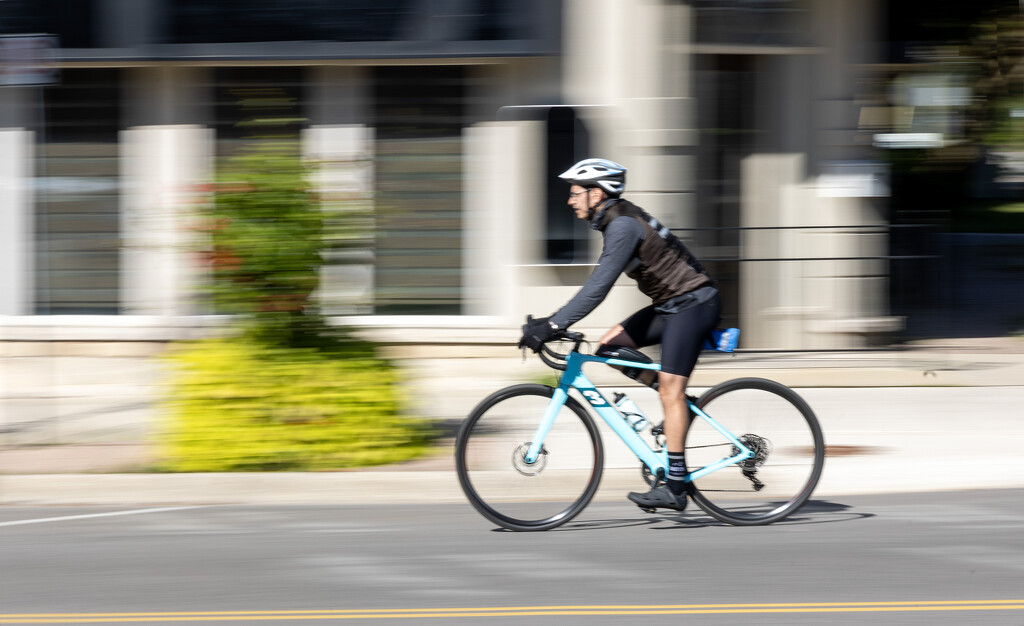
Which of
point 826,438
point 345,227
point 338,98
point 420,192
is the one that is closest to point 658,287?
point 345,227

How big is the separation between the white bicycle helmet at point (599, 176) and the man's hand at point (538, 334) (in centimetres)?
72

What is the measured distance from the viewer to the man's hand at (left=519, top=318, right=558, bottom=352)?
6102mm

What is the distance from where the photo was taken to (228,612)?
5.15 meters

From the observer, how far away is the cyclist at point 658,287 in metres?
6.16

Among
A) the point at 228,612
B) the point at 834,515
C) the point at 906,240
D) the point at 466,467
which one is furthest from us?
the point at 906,240

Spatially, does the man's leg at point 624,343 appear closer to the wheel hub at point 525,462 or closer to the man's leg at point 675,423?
the man's leg at point 675,423

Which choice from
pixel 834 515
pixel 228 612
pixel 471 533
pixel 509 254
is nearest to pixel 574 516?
pixel 471 533

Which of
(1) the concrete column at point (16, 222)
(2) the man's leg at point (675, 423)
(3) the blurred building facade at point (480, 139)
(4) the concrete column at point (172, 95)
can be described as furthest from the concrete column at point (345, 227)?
(1) the concrete column at point (16, 222)

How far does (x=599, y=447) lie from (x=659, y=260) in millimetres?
970

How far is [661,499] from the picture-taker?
20.7 feet

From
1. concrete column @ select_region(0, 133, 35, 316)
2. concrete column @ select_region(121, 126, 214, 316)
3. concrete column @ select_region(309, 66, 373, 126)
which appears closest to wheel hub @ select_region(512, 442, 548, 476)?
concrete column @ select_region(309, 66, 373, 126)

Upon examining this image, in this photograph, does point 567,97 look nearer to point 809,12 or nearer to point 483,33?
point 483,33

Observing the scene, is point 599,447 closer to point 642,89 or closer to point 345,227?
point 345,227

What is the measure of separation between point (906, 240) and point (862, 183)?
1033 millimetres
